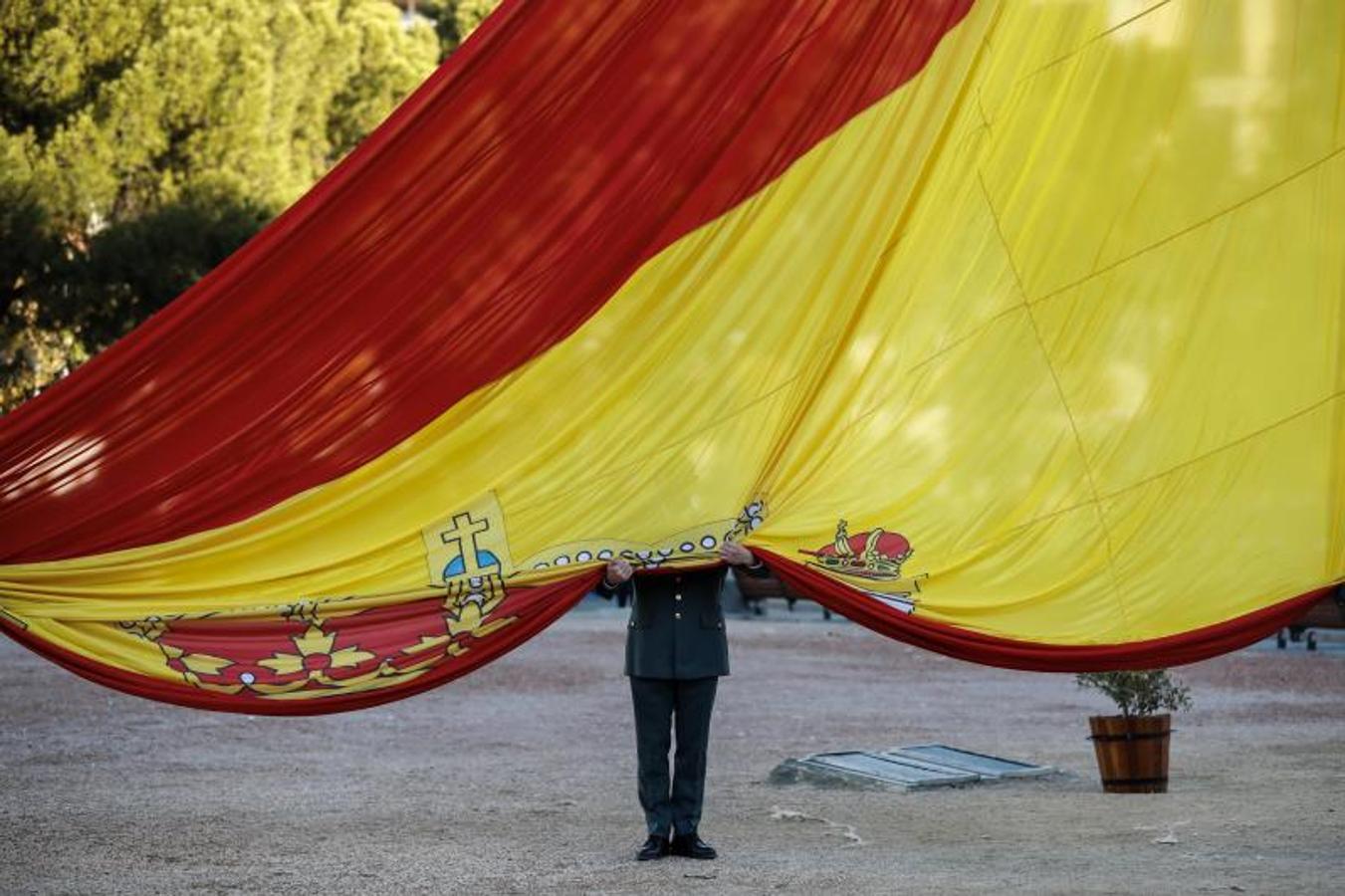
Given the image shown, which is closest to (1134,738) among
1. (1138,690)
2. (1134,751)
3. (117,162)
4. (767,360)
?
(1134,751)

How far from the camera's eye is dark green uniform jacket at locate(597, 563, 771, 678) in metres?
8.13

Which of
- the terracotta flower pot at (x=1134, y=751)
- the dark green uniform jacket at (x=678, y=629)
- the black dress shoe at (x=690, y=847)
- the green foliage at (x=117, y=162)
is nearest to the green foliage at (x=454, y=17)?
the green foliage at (x=117, y=162)

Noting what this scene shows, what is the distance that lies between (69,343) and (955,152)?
23470mm

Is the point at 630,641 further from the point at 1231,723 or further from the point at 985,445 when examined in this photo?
the point at 1231,723

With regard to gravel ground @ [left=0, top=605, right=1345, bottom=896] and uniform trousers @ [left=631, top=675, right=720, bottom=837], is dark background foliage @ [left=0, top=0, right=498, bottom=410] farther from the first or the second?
uniform trousers @ [left=631, top=675, right=720, bottom=837]

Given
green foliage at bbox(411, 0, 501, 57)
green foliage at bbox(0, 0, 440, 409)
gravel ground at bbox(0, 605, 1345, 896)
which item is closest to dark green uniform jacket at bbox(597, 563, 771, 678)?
gravel ground at bbox(0, 605, 1345, 896)

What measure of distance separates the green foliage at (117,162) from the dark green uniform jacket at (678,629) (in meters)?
16.5

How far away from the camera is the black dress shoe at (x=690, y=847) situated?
26.9ft

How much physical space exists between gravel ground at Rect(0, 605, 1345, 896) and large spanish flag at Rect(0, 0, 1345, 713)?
1.42 meters

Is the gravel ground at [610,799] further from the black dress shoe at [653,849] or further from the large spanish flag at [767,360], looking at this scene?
the large spanish flag at [767,360]

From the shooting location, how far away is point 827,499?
22.5ft

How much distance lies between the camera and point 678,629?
8.15 m

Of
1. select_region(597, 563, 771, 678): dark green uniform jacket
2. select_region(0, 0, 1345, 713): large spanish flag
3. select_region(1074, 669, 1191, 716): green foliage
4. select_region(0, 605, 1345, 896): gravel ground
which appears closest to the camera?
select_region(0, 0, 1345, 713): large spanish flag

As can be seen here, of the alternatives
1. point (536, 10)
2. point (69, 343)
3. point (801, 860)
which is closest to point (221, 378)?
point (536, 10)
